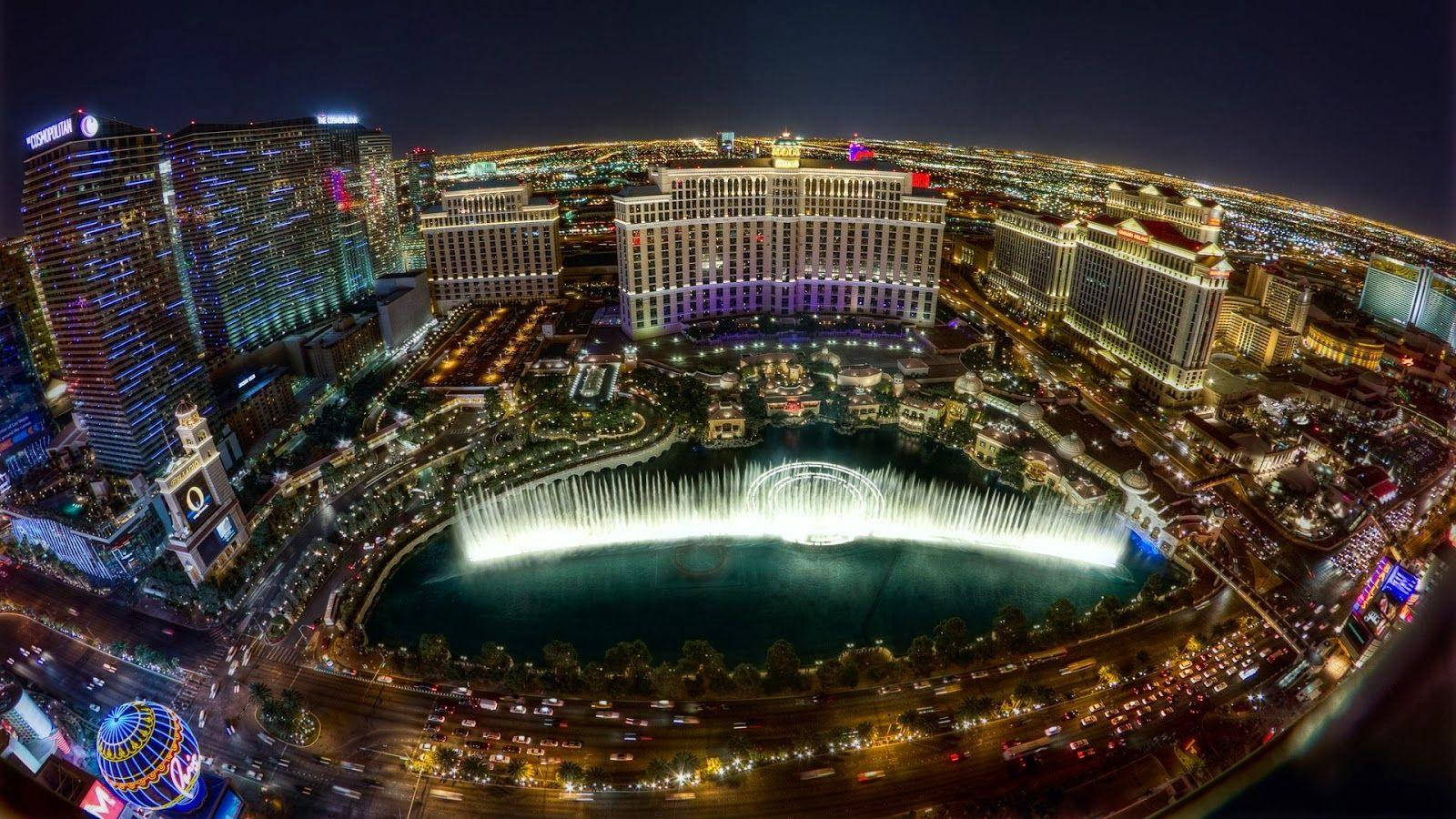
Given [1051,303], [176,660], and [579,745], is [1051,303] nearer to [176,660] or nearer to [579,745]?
[579,745]

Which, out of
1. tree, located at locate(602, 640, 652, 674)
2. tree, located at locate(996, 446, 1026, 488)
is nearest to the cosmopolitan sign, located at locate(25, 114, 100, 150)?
tree, located at locate(602, 640, 652, 674)

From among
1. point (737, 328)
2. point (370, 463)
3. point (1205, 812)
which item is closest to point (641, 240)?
point (737, 328)

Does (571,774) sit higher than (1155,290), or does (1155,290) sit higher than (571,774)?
(1155,290)

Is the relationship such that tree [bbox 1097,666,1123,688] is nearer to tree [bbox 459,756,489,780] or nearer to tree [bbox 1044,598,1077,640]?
tree [bbox 1044,598,1077,640]

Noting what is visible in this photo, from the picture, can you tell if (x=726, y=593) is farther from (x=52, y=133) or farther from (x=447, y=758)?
(x=52, y=133)

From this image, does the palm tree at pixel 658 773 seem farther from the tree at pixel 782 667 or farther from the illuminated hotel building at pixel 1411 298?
the illuminated hotel building at pixel 1411 298

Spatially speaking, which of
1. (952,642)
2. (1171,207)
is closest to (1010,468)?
(952,642)

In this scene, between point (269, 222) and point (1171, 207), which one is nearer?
point (269, 222)
